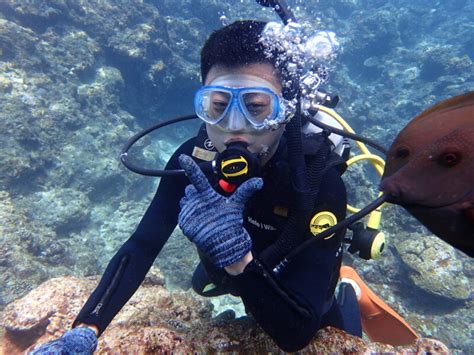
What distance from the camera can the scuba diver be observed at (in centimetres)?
167

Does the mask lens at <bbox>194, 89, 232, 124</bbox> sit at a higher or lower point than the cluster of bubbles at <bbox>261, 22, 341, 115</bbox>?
lower

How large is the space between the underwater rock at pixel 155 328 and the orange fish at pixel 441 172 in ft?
4.45

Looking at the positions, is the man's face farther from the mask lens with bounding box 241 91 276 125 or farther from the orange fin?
the orange fin

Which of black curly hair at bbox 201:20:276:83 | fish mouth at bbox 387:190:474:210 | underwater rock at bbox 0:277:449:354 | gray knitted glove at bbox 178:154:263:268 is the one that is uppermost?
black curly hair at bbox 201:20:276:83

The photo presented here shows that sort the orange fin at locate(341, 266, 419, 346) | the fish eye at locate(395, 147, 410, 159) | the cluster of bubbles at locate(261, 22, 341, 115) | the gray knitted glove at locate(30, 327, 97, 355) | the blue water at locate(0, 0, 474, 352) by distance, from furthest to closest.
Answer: the blue water at locate(0, 0, 474, 352) → the orange fin at locate(341, 266, 419, 346) → the cluster of bubbles at locate(261, 22, 341, 115) → the gray knitted glove at locate(30, 327, 97, 355) → the fish eye at locate(395, 147, 410, 159)

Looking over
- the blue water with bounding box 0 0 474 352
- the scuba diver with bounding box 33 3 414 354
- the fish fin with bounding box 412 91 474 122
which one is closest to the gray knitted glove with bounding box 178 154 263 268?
the scuba diver with bounding box 33 3 414 354

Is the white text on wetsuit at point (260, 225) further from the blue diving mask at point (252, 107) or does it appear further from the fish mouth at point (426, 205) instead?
the fish mouth at point (426, 205)

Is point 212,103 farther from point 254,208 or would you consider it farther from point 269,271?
point 269,271

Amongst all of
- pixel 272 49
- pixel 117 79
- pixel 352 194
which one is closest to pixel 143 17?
pixel 117 79

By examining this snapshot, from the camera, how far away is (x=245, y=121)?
2.10 metres

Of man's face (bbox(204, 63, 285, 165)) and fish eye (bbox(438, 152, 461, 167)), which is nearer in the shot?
fish eye (bbox(438, 152, 461, 167))

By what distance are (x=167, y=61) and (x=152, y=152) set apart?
3.83 metres

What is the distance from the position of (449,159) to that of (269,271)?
1.17 m

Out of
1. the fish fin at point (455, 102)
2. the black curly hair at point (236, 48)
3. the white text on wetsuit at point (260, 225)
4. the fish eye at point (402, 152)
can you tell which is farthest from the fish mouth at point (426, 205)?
the black curly hair at point (236, 48)
